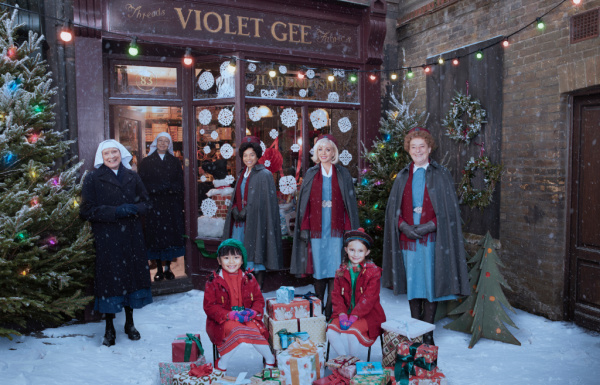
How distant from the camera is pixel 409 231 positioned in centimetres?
488

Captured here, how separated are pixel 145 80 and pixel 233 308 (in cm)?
402

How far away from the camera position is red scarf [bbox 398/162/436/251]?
16.1ft

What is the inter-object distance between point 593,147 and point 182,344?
4.88 metres

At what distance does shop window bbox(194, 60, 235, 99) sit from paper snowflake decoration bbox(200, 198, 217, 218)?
1.52 m

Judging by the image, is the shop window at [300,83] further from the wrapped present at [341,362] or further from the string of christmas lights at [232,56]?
the wrapped present at [341,362]

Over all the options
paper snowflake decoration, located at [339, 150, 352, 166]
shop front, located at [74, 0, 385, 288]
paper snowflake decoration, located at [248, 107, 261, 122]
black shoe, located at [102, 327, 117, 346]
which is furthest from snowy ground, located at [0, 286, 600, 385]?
paper snowflake decoration, located at [339, 150, 352, 166]

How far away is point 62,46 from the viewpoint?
6.02 m

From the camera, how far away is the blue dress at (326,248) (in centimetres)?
574

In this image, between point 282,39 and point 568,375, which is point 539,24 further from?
point 568,375

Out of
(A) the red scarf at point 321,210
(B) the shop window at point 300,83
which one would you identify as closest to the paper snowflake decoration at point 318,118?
(B) the shop window at point 300,83

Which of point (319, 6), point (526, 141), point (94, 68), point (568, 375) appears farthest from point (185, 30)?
point (568, 375)

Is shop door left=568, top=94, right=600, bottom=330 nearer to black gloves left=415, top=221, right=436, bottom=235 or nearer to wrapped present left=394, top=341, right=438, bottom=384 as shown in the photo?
black gloves left=415, top=221, right=436, bottom=235

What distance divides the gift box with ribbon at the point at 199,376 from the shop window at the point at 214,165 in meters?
3.46

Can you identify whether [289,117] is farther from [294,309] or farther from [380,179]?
[294,309]
